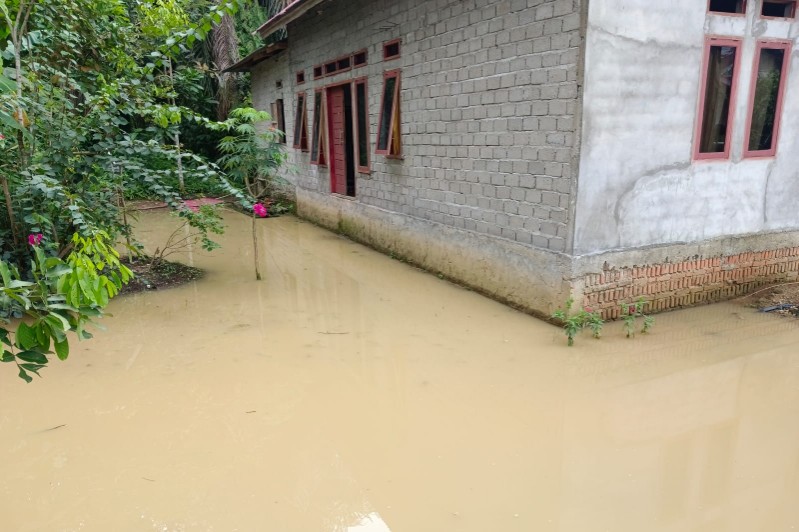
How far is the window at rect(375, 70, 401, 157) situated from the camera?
777cm

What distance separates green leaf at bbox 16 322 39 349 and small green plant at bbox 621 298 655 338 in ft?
14.9

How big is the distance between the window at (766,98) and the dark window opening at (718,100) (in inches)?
11.2

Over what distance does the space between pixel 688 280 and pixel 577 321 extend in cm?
163

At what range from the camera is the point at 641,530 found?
2594 mm

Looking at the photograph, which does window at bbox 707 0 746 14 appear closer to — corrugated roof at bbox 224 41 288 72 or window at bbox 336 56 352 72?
window at bbox 336 56 352 72

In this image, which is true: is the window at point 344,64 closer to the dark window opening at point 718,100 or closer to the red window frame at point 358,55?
the red window frame at point 358,55

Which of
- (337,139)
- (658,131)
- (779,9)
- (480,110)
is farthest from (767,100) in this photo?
(337,139)

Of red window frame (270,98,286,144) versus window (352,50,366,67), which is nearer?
window (352,50,366,67)

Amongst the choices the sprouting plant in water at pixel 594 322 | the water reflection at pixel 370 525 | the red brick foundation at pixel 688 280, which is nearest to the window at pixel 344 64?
the red brick foundation at pixel 688 280

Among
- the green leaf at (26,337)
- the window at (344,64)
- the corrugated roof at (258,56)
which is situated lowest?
the green leaf at (26,337)

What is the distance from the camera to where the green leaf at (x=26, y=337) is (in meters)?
1.60

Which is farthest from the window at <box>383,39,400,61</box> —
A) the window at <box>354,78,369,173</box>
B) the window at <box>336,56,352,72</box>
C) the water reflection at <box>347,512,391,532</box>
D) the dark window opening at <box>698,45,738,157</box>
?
the water reflection at <box>347,512,391,532</box>

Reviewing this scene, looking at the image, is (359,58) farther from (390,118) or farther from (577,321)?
(577,321)

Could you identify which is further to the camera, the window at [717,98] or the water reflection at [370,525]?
the window at [717,98]
